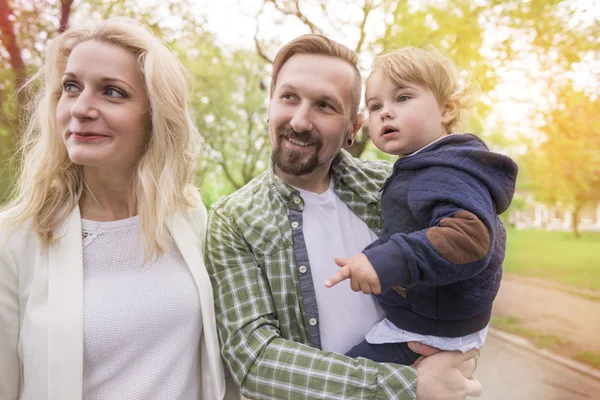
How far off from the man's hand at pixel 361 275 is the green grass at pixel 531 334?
3367mm

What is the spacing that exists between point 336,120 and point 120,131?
0.72 meters

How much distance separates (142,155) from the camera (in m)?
1.50

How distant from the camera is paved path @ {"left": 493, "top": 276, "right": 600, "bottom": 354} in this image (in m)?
3.54

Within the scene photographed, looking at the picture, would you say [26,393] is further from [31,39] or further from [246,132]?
[246,132]

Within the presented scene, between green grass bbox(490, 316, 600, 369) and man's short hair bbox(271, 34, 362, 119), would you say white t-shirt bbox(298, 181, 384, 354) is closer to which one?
man's short hair bbox(271, 34, 362, 119)

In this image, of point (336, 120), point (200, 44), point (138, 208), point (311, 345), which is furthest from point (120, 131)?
point (200, 44)

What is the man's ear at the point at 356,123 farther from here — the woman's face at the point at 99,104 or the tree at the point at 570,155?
the tree at the point at 570,155

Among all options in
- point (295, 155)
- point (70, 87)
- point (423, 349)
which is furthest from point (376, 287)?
point (70, 87)

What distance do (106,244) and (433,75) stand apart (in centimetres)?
112

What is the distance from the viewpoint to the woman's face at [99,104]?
1.31 meters

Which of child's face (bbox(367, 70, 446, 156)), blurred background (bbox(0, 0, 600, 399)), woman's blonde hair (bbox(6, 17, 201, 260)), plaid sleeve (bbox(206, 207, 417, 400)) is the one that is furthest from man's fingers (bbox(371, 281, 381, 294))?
blurred background (bbox(0, 0, 600, 399))

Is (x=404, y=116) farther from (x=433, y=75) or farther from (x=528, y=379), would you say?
(x=528, y=379)

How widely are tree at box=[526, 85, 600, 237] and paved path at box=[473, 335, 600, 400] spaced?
1.12 m

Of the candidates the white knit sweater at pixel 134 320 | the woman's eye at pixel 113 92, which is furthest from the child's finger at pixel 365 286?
the woman's eye at pixel 113 92
